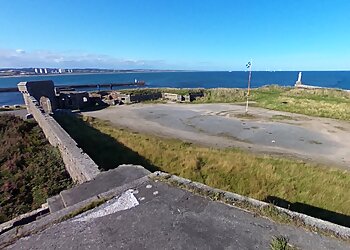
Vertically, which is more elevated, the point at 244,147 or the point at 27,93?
the point at 27,93

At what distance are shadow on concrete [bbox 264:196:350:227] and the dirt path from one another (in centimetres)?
566

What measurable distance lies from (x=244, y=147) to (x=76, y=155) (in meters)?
9.21

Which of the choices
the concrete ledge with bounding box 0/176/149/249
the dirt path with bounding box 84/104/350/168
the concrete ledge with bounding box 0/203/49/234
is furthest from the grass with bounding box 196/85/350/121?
the concrete ledge with bounding box 0/203/49/234

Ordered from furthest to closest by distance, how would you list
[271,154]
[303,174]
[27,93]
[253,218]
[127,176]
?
[27,93] → [271,154] → [303,174] → [127,176] → [253,218]

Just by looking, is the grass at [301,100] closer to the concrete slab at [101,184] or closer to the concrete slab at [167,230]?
the concrete slab at [101,184]

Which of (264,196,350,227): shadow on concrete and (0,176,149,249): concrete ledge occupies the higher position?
(0,176,149,249): concrete ledge

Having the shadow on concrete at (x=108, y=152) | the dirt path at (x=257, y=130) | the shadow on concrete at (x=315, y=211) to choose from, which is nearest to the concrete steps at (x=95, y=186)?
the shadow on concrete at (x=108, y=152)

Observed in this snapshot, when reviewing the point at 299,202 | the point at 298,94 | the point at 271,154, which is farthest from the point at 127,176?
the point at 298,94

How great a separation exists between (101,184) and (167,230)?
2243 mm

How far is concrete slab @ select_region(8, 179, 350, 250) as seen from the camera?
2.69m

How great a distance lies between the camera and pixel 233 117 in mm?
22078

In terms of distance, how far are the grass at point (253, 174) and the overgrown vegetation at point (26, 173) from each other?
1.83m

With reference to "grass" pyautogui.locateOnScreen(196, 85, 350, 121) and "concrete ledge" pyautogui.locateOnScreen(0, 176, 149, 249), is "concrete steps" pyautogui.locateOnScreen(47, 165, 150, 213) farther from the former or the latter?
"grass" pyautogui.locateOnScreen(196, 85, 350, 121)

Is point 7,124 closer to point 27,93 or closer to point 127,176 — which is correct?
point 27,93
